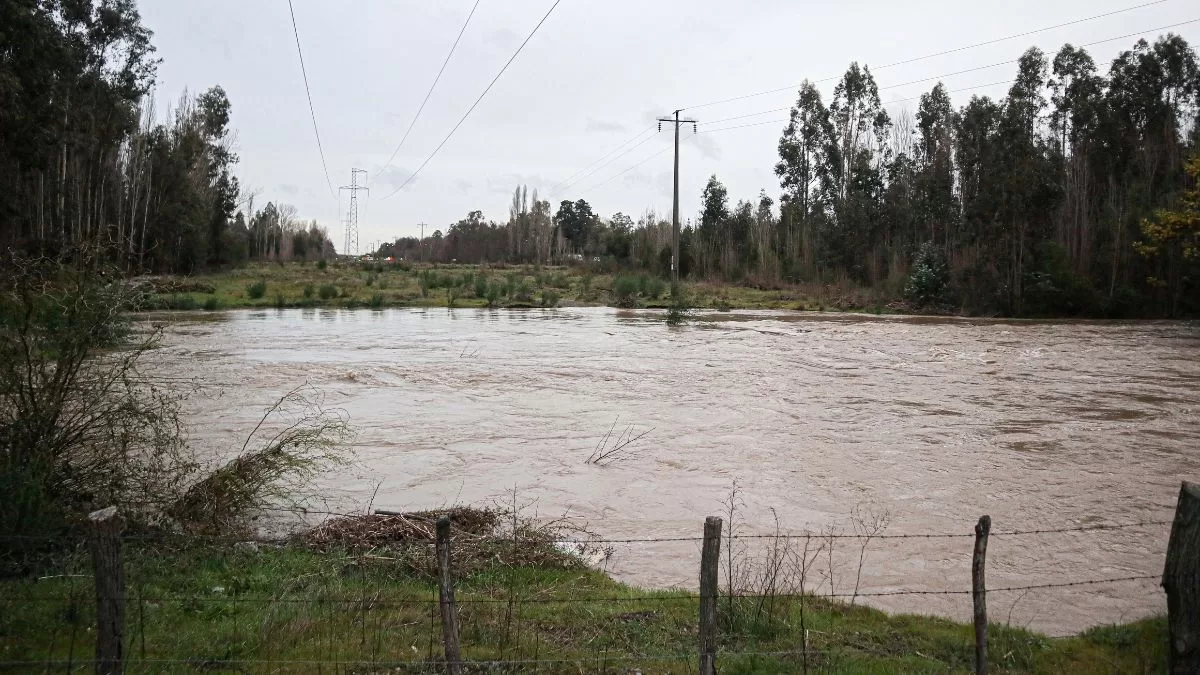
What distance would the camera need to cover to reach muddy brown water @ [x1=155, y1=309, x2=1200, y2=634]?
912 cm

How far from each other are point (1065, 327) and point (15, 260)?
128ft

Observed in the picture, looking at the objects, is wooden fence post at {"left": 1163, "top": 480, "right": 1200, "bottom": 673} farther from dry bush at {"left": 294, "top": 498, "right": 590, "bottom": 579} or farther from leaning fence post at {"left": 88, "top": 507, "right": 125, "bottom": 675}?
leaning fence post at {"left": 88, "top": 507, "right": 125, "bottom": 675}

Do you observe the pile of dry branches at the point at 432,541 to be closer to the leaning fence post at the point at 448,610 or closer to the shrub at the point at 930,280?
the leaning fence post at the point at 448,610

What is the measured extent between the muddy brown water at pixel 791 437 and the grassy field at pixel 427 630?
50.0 inches

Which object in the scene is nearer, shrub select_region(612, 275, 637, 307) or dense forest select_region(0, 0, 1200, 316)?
dense forest select_region(0, 0, 1200, 316)

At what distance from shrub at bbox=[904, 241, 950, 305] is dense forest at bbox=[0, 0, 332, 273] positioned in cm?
3727

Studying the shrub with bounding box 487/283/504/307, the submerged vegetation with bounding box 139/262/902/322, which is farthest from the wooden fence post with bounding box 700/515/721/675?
the shrub with bounding box 487/283/504/307

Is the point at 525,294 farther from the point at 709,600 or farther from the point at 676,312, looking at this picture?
the point at 709,600

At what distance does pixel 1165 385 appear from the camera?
2056 centimetres

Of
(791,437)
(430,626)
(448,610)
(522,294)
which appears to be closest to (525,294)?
(522,294)

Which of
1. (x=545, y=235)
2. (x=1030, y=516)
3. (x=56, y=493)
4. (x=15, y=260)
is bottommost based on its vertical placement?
(x=1030, y=516)

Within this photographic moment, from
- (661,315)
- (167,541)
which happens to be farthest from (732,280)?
(167,541)

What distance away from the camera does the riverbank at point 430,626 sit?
5531mm

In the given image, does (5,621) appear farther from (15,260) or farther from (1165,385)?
(1165,385)
